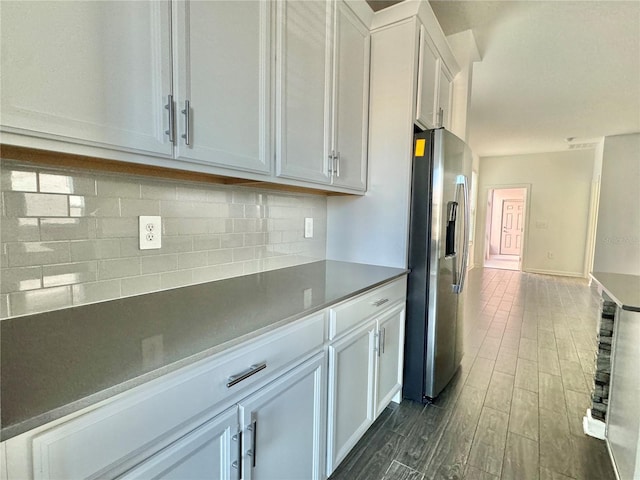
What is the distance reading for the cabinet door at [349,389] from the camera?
4.32 ft

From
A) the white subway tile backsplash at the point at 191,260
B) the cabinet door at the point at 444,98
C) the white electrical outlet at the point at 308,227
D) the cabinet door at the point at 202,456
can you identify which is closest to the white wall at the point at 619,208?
the cabinet door at the point at 444,98

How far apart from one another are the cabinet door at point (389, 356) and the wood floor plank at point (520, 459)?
609 mm

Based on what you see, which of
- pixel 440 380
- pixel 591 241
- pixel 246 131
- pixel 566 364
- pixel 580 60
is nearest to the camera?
pixel 246 131

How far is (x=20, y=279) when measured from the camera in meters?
0.93

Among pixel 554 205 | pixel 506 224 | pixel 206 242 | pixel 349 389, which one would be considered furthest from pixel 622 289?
pixel 506 224

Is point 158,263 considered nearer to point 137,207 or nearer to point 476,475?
point 137,207

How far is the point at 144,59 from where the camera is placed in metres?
0.91

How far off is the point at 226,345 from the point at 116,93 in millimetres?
735

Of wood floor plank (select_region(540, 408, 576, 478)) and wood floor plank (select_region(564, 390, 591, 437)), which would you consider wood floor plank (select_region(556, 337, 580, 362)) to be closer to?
wood floor plank (select_region(564, 390, 591, 437))

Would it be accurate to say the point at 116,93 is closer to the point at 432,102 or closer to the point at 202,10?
the point at 202,10

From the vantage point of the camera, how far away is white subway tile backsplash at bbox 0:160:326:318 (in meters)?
0.93

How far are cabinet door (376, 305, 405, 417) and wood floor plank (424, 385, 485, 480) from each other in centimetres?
33

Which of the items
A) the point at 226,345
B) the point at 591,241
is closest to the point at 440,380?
the point at 226,345

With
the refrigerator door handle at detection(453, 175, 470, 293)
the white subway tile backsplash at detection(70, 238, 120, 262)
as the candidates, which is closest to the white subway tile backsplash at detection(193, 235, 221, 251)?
the white subway tile backsplash at detection(70, 238, 120, 262)
